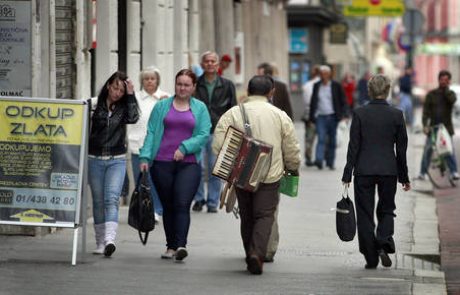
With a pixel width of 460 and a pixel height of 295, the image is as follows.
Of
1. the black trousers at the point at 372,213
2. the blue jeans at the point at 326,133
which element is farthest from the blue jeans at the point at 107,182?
the blue jeans at the point at 326,133

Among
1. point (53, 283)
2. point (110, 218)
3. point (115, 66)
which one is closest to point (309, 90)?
point (115, 66)

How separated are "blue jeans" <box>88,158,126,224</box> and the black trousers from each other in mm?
2007

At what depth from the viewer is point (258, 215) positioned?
12.8 m

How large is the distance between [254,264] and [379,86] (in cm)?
188

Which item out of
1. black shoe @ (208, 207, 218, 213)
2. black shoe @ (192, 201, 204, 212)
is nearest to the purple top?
black shoe @ (208, 207, 218, 213)

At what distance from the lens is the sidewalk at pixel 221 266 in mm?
11742

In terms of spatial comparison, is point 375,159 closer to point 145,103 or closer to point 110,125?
point 110,125

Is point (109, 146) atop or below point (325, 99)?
below

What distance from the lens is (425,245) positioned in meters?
15.4

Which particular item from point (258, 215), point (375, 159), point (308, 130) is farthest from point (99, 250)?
point (308, 130)

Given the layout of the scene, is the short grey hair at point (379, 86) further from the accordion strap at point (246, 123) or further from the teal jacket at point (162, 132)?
the teal jacket at point (162, 132)

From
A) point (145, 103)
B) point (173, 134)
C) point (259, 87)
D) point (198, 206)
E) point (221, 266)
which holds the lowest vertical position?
point (221, 266)

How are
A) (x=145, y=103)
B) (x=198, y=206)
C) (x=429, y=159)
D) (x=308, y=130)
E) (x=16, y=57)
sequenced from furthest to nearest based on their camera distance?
(x=308, y=130)
(x=429, y=159)
(x=198, y=206)
(x=145, y=103)
(x=16, y=57)

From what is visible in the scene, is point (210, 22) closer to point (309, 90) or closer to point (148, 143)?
point (309, 90)
